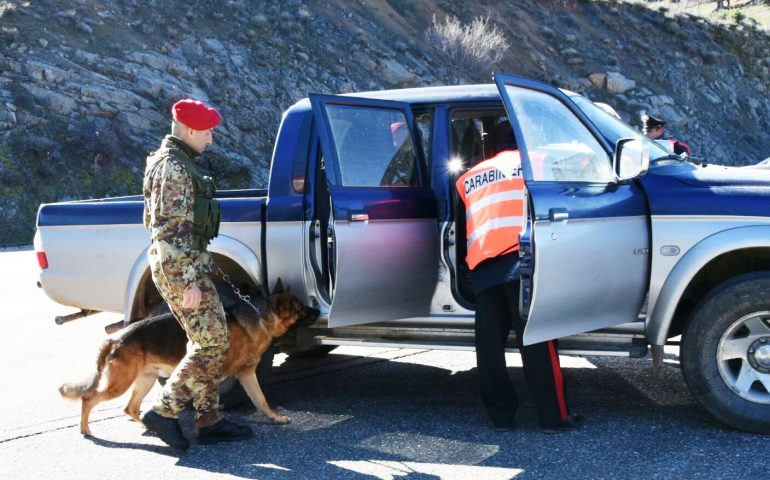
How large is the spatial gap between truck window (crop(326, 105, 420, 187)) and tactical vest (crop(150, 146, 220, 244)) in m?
0.81

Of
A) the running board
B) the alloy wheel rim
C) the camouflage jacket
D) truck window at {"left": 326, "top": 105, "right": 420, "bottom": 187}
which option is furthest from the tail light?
the alloy wheel rim

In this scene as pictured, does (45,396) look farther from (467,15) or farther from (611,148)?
(467,15)

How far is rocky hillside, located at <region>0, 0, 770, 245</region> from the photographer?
2370 centimetres

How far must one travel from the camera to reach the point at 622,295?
5047mm

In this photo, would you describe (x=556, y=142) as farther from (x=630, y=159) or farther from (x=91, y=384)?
(x=91, y=384)

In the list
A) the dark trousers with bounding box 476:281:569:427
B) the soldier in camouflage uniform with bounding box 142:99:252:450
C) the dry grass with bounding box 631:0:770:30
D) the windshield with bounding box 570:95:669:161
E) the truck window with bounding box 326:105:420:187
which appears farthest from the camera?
the dry grass with bounding box 631:0:770:30

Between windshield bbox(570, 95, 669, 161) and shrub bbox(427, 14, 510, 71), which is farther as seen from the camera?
shrub bbox(427, 14, 510, 71)

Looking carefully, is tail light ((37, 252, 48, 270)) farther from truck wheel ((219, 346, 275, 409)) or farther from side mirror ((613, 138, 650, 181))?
side mirror ((613, 138, 650, 181))

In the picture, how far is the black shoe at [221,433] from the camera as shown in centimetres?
528

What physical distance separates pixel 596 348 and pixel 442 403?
1.25 metres

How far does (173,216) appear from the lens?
4.91 m

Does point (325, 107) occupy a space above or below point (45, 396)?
above

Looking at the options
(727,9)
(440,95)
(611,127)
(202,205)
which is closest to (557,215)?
(611,127)

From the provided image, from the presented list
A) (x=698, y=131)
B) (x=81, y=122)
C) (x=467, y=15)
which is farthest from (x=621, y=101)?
(x=81, y=122)
